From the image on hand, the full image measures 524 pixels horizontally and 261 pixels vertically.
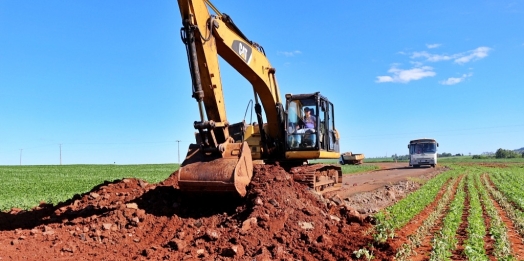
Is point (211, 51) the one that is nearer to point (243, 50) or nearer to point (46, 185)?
point (243, 50)

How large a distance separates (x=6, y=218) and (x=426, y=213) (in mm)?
10326

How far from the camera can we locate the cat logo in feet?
33.3

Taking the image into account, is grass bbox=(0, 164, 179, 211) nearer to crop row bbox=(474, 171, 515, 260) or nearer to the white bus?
crop row bbox=(474, 171, 515, 260)

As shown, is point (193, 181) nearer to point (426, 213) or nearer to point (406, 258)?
point (406, 258)

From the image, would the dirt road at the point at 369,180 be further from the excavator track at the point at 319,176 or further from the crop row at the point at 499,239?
the crop row at the point at 499,239

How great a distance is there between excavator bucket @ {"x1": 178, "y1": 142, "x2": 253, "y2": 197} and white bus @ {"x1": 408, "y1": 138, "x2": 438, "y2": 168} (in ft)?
126

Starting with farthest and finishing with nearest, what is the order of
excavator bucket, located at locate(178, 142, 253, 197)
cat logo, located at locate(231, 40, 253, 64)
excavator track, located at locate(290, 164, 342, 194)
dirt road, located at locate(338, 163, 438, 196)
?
dirt road, located at locate(338, 163, 438, 196)
excavator track, located at locate(290, 164, 342, 194)
cat logo, located at locate(231, 40, 253, 64)
excavator bucket, located at locate(178, 142, 253, 197)

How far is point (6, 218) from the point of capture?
33.3 feet

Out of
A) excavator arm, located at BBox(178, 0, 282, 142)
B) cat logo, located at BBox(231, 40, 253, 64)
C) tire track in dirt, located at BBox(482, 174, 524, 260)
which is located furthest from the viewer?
cat logo, located at BBox(231, 40, 253, 64)

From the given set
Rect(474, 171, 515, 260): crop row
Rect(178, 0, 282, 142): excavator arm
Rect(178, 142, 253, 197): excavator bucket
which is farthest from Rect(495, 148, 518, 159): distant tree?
Rect(178, 142, 253, 197): excavator bucket

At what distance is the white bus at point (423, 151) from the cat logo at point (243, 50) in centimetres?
3703

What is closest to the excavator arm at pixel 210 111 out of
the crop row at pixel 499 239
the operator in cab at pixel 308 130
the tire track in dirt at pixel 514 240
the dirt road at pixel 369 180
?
the operator in cab at pixel 308 130

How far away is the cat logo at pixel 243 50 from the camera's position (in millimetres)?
10158

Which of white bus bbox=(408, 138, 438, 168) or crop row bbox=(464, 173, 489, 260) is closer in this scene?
crop row bbox=(464, 173, 489, 260)
